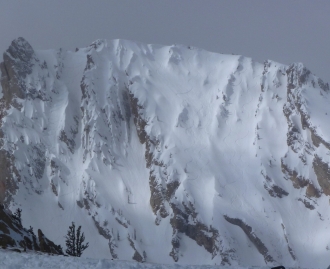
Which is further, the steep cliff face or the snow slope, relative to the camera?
the steep cliff face

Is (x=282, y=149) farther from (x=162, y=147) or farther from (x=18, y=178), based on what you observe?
(x=18, y=178)

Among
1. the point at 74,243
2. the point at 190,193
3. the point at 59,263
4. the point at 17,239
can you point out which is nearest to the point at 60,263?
the point at 59,263

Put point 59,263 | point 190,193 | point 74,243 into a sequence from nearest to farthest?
1. point 59,263
2. point 74,243
3. point 190,193

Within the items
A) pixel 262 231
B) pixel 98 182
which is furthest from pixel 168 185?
pixel 262 231

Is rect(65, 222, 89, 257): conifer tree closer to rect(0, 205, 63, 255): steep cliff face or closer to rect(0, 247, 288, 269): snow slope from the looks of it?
rect(0, 205, 63, 255): steep cliff face

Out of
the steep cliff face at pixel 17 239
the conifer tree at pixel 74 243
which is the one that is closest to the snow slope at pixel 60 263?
the steep cliff face at pixel 17 239

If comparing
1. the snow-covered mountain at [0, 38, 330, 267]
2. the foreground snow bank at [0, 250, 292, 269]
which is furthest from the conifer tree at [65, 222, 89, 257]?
the snow-covered mountain at [0, 38, 330, 267]

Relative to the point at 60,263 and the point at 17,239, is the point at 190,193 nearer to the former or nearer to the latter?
the point at 17,239

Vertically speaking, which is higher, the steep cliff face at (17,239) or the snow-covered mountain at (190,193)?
the steep cliff face at (17,239)

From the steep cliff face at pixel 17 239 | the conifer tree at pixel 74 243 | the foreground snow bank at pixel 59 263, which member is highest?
the foreground snow bank at pixel 59 263

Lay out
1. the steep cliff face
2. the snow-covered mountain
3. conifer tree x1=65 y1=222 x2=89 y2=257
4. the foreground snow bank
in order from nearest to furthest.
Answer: the foreground snow bank, the steep cliff face, conifer tree x1=65 y1=222 x2=89 y2=257, the snow-covered mountain

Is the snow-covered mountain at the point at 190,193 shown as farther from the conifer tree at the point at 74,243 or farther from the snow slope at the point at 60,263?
the snow slope at the point at 60,263

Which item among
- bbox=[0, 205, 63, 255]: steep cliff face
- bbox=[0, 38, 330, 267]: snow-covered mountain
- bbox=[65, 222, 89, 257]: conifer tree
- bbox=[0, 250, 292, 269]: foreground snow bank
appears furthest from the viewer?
bbox=[0, 38, 330, 267]: snow-covered mountain

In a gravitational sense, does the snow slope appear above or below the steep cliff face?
above
